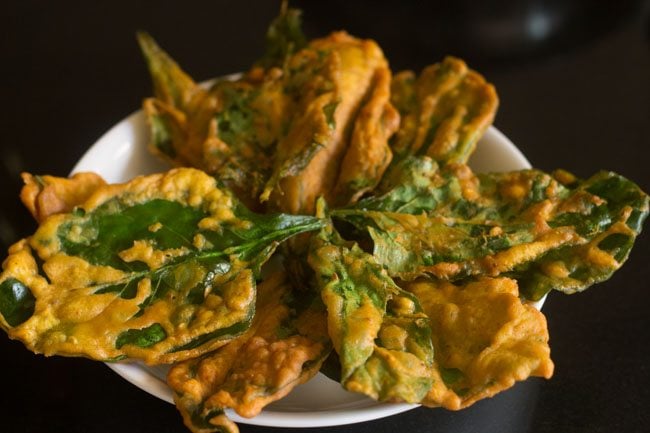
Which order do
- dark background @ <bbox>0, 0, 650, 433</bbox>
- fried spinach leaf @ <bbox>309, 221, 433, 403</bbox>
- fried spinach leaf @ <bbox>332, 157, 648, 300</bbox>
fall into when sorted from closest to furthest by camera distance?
fried spinach leaf @ <bbox>309, 221, 433, 403</bbox> < fried spinach leaf @ <bbox>332, 157, 648, 300</bbox> < dark background @ <bbox>0, 0, 650, 433</bbox>

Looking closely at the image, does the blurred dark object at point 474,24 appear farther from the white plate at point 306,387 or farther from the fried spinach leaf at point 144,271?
the fried spinach leaf at point 144,271

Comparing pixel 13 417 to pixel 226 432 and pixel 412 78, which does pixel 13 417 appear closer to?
pixel 226 432

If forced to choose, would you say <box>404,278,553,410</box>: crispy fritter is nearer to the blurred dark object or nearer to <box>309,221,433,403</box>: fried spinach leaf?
<box>309,221,433,403</box>: fried spinach leaf

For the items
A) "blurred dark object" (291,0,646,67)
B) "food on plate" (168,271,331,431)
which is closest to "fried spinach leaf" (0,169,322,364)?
"food on plate" (168,271,331,431)

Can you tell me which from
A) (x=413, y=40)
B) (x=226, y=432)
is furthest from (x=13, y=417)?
(x=413, y=40)

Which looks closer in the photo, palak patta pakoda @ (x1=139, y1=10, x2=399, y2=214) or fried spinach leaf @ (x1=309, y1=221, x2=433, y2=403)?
fried spinach leaf @ (x1=309, y1=221, x2=433, y2=403)

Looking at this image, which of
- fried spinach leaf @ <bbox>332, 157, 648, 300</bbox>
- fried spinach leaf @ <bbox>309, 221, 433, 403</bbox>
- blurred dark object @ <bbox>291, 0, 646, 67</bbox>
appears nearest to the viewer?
fried spinach leaf @ <bbox>309, 221, 433, 403</bbox>

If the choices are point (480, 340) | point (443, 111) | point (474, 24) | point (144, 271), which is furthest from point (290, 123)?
point (474, 24)
